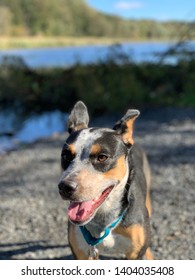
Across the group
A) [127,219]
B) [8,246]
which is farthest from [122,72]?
[127,219]

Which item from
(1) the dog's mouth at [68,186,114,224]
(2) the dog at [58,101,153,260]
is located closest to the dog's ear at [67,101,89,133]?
(2) the dog at [58,101,153,260]

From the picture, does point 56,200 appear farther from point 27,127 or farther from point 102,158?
point 27,127

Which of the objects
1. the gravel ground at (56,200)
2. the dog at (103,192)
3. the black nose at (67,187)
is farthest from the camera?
the gravel ground at (56,200)

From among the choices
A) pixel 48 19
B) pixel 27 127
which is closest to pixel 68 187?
pixel 27 127

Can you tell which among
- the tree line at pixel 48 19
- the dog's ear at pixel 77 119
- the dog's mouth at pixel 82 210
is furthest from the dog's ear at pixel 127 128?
the tree line at pixel 48 19

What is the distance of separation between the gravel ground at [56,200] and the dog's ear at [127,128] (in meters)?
1.65

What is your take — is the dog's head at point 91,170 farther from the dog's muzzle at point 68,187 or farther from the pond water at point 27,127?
the pond water at point 27,127

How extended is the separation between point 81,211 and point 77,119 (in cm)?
94

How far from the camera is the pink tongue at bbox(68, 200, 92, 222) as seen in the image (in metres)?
3.06

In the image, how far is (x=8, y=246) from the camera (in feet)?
16.2

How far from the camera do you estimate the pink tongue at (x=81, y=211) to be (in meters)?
3.06
